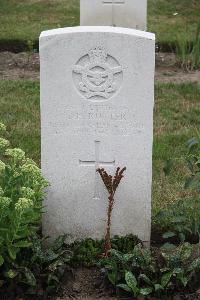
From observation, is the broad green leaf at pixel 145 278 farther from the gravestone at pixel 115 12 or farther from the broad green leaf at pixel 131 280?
the gravestone at pixel 115 12

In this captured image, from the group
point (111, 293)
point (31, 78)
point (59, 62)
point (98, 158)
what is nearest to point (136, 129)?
point (98, 158)

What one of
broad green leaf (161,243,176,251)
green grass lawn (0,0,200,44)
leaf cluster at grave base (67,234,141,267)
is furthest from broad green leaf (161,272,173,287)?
green grass lawn (0,0,200,44)

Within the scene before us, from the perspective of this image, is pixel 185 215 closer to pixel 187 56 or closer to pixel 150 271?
pixel 150 271

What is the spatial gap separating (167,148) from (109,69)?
2.27 m

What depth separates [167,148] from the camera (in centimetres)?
654

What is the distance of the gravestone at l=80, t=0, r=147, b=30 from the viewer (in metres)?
8.99

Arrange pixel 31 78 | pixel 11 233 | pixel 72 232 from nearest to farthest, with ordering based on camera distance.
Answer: pixel 11 233 → pixel 72 232 → pixel 31 78

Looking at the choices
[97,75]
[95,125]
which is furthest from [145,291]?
[97,75]

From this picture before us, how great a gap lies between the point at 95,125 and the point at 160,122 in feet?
9.37

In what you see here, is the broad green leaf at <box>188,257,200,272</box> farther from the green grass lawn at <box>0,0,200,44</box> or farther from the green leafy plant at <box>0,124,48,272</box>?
the green grass lawn at <box>0,0,200,44</box>

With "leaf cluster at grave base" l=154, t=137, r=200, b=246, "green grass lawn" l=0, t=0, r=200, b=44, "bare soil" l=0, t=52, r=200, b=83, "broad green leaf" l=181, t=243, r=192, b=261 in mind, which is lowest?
"broad green leaf" l=181, t=243, r=192, b=261

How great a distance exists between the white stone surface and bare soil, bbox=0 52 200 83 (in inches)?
165

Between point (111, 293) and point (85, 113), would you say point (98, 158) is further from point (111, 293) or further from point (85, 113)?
point (111, 293)

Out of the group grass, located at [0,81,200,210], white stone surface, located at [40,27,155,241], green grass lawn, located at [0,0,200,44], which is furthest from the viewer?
green grass lawn, located at [0,0,200,44]
